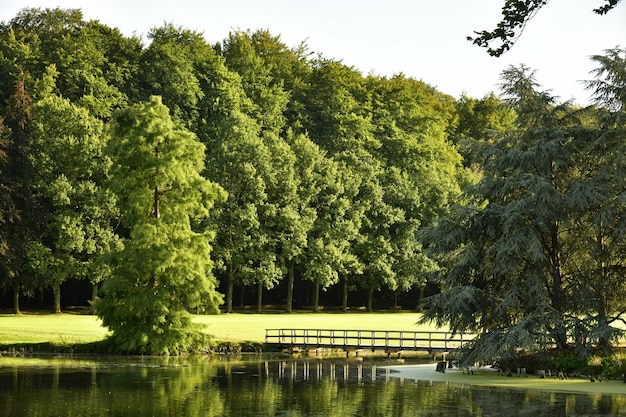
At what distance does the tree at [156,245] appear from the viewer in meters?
42.0

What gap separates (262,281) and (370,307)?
15.3 m

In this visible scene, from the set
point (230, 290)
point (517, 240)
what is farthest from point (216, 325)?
point (517, 240)

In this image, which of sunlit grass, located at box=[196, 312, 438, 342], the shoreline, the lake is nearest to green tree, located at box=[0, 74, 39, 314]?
sunlit grass, located at box=[196, 312, 438, 342]

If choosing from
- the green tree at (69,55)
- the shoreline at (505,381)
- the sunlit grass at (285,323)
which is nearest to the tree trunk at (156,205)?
the sunlit grass at (285,323)

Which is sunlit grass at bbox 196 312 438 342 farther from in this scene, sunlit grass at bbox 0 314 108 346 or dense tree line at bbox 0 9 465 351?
sunlit grass at bbox 0 314 108 346

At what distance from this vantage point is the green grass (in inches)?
1759

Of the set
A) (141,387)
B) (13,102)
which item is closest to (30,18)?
(13,102)

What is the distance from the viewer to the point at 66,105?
210 feet

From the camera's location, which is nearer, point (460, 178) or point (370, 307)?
point (370, 307)

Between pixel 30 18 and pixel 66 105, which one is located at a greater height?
pixel 30 18

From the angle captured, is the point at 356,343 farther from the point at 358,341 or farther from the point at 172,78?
A: the point at 172,78

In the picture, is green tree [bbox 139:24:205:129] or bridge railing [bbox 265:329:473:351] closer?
bridge railing [bbox 265:329:473:351]

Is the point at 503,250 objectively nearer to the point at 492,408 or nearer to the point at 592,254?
the point at 592,254

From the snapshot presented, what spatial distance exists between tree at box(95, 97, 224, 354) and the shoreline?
408 inches
